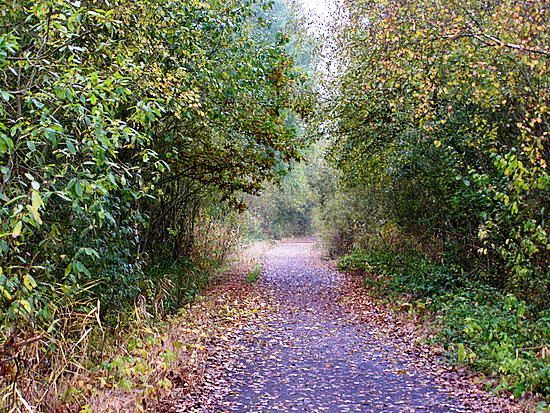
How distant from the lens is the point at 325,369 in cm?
768

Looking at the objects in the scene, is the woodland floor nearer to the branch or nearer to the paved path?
the paved path

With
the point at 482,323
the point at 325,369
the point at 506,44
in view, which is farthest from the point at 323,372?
the point at 506,44

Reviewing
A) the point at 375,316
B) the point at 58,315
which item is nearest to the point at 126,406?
the point at 58,315

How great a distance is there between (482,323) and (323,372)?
2571mm

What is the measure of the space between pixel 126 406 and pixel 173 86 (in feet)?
14.4

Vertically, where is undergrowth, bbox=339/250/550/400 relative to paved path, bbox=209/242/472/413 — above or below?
above

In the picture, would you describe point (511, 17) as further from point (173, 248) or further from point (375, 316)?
point (173, 248)

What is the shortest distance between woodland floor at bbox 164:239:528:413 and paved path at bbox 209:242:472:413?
0.04 ft

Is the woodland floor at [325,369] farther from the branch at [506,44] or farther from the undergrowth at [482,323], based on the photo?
the branch at [506,44]

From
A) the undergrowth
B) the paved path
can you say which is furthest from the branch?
the paved path

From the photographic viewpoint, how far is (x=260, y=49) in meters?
11.3

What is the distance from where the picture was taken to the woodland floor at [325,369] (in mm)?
6176

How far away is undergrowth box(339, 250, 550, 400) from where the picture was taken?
634 cm

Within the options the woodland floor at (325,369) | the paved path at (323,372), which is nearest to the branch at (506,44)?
the woodland floor at (325,369)
